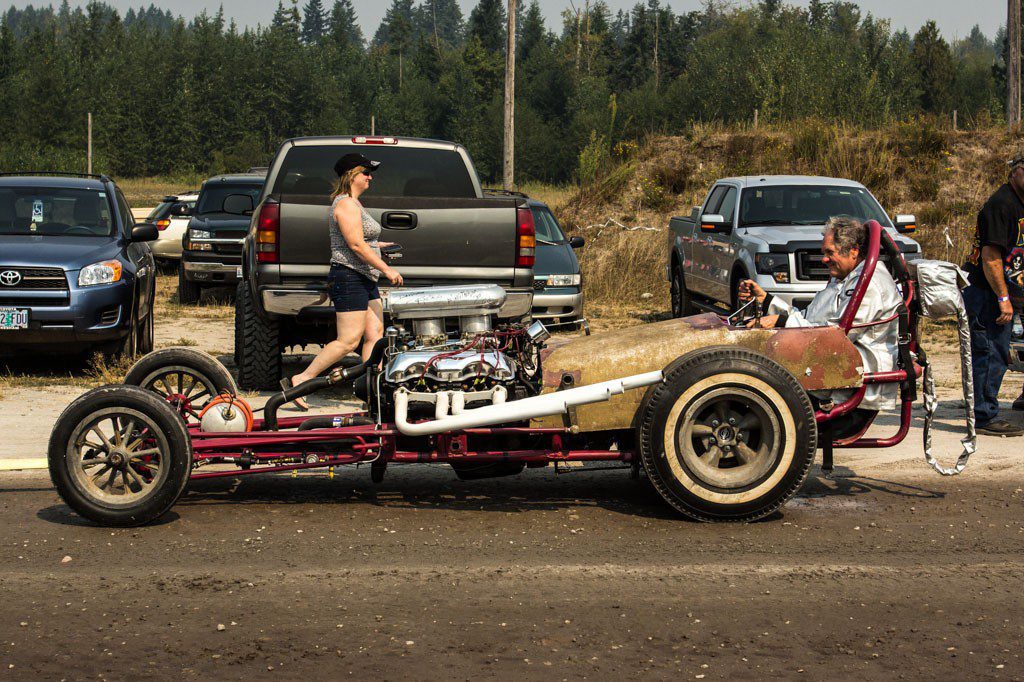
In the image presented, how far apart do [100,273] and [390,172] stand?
2897 millimetres

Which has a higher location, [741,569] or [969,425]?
[969,425]

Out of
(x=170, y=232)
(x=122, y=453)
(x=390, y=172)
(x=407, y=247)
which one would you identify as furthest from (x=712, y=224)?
(x=170, y=232)

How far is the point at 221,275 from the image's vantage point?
18.5m

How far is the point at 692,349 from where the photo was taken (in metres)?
6.52

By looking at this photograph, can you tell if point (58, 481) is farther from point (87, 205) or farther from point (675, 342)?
point (87, 205)

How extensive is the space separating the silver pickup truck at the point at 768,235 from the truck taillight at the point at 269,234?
19.6 feet

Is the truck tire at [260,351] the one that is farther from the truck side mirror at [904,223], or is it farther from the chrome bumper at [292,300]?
the truck side mirror at [904,223]

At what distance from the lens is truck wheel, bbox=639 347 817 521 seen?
241 inches

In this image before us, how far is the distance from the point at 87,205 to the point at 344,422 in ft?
23.1

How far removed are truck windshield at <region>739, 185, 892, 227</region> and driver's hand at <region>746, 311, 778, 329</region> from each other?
804 centimetres

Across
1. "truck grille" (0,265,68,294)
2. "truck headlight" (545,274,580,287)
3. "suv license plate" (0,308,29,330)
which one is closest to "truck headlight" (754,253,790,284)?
"truck headlight" (545,274,580,287)

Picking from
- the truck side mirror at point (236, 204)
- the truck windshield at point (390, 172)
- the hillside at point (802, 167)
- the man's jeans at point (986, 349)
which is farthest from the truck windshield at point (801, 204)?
the hillside at point (802, 167)

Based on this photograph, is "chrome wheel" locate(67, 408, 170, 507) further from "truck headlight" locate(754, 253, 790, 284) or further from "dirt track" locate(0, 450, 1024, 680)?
"truck headlight" locate(754, 253, 790, 284)

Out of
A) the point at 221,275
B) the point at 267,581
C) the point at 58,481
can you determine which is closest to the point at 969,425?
the point at 267,581
